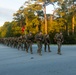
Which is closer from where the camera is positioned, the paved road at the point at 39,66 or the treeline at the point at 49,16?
the paved road at the point at 39,66

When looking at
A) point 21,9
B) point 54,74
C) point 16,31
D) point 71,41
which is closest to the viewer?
point 54,74

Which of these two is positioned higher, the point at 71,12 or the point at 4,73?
the point at 71,12

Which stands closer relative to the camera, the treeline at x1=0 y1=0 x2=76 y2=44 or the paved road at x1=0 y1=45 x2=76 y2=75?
the paved road at x1=0 y1=45 x2=76 y2=75

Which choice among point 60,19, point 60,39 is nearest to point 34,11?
point 60,19

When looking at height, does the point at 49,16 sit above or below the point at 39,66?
above

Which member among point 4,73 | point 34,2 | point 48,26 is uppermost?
point 34,2

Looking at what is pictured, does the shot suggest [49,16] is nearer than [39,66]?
No

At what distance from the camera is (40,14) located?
8262 centimetres

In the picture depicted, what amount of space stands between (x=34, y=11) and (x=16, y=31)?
12670mm

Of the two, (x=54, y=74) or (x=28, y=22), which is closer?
(x=54, y=74)

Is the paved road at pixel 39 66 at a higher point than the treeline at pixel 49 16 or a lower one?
lower

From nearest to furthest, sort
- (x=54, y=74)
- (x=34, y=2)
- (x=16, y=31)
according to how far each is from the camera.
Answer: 1. (x=54, y=74)
2. (x=34, y=2)
3. (x=16, y=31)

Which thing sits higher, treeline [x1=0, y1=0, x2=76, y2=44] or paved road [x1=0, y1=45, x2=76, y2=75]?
treeline [x1=0, y1=0, x2=76, y2=44]

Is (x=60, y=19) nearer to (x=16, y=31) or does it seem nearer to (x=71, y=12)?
(x=71, y=12)
